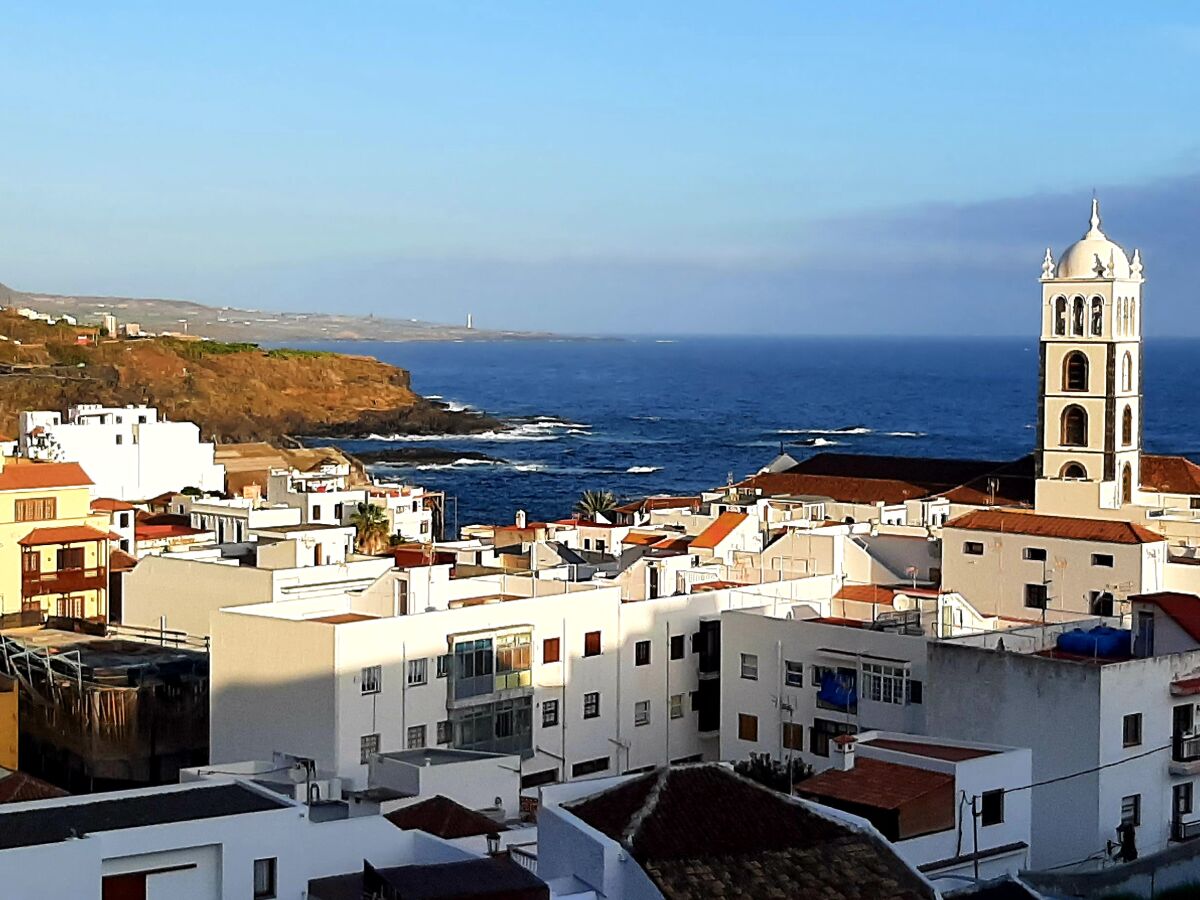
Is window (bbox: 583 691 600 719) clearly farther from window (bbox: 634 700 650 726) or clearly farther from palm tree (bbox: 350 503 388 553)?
palm tree (bbox: 350 503 388 553)

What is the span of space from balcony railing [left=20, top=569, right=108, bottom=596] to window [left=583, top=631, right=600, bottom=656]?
56.1ft

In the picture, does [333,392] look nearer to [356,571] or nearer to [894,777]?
[356,571]

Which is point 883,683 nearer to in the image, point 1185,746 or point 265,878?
point 1185,746

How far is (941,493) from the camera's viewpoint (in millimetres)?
56094

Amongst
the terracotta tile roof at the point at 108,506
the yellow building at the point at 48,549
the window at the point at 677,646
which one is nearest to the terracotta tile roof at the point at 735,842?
the window at the point at 677,646

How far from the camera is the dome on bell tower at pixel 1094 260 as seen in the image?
53.0 metres

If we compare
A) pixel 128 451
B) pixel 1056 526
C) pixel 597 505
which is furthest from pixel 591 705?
pixel 128 451

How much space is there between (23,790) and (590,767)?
12.9 m

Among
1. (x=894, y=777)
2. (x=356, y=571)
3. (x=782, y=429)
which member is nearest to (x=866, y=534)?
(x=356, y=571)

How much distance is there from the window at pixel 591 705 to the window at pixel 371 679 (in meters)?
4.76

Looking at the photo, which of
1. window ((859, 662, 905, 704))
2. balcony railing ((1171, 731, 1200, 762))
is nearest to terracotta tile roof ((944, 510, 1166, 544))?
window ((859, 662, 905, 704))

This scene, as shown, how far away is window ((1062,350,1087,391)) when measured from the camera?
5334 cm

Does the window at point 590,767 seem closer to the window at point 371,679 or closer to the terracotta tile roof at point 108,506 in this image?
the window at point 371,679

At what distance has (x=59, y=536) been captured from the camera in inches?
1831
